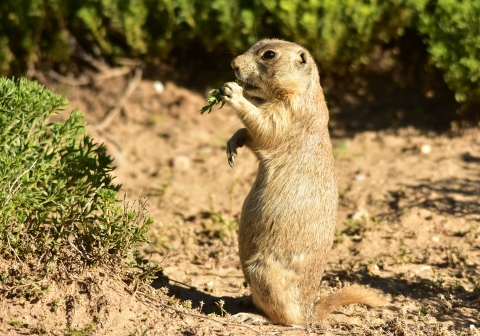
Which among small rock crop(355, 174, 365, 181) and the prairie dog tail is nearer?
the prairie dog tail

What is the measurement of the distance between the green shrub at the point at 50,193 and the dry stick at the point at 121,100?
4168mm

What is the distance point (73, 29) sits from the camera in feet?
31.4

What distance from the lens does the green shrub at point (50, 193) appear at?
4.39 metres

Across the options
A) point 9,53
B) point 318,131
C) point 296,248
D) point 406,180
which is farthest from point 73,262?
point 9,53

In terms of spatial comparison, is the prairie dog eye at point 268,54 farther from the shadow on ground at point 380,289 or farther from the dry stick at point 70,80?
the dry stick at point 70,80

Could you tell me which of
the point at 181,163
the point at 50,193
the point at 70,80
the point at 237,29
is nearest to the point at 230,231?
the point at 181,163

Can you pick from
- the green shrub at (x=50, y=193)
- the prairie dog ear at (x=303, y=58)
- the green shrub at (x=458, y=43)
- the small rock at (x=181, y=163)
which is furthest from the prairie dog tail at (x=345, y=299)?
the green shrub at (x=458, y=43)

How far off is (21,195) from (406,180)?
4.42m

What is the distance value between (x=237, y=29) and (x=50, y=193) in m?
4.78

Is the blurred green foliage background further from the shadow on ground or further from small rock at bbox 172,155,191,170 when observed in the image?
the shadow on ground

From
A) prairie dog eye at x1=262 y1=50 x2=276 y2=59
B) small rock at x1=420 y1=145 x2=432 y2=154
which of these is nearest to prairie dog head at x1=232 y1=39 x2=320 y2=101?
prairie dog eye at x1=262 y1=50 x2=276 y2=59

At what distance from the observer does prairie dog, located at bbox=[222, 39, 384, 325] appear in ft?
15.8

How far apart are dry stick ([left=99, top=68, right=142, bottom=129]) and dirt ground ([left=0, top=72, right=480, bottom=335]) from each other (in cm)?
8

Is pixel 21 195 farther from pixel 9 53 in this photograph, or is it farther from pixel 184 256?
pixel 9 53
